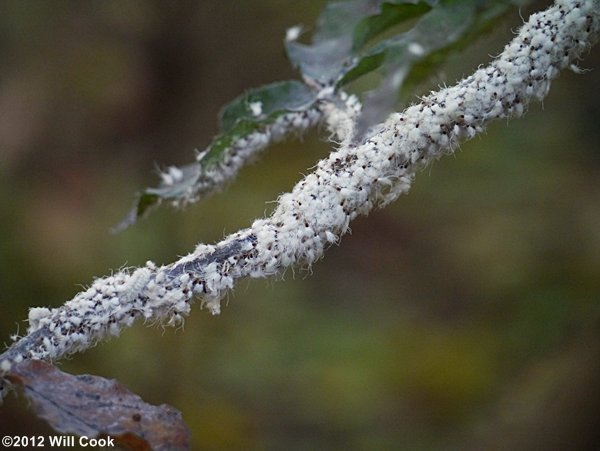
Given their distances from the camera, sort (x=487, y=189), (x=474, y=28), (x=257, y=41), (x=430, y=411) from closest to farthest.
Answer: (x=474, y=28) → (x=430, y=411) → (x=487, y=189) → (x=257, y=41)

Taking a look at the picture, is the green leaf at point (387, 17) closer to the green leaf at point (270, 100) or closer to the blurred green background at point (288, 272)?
the green leaf at point (270, 100)

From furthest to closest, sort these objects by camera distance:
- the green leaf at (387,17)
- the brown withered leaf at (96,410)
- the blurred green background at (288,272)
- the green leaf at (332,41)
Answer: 1. the blurred green background at (288,272)
2. the green leaf at (332,41)
3. the green leaf at (387,17)
4. the brown withered leaf at (96,410)

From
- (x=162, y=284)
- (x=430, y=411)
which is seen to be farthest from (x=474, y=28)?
(x=430, y=411)

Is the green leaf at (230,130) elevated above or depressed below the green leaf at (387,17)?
below

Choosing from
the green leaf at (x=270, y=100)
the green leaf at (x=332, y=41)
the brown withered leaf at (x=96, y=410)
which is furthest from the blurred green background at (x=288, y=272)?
the brown withered leaf at (x=96, y=410)

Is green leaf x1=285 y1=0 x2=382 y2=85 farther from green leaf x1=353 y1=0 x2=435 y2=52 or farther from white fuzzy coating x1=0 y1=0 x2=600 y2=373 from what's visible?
white fuzzy coating x1=0 y1=0 x2=600 y2=373

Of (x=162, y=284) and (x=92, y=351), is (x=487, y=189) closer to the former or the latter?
(x=92, y=351)

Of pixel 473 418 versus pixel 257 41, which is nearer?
pixel 473 418
